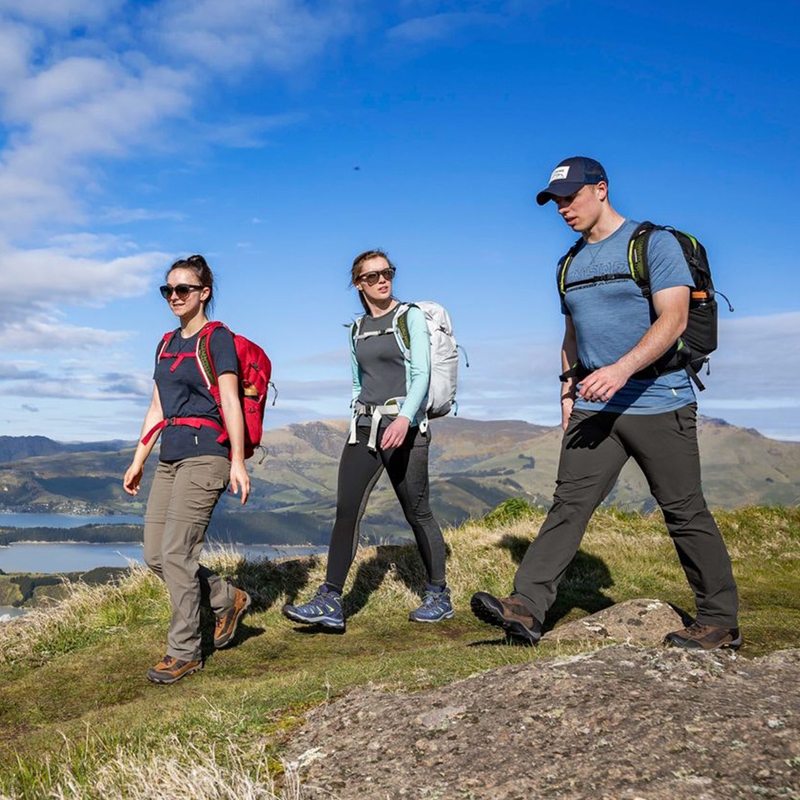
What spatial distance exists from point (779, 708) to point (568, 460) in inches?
109

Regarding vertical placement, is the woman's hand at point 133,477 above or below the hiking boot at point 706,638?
above

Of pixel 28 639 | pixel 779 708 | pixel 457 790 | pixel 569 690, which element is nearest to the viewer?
pixel 457 790

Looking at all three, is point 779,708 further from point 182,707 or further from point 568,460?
point 182,707

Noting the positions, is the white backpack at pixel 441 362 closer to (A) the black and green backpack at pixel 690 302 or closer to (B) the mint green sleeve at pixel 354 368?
(B) the mint green sleeve at pixel 354 368

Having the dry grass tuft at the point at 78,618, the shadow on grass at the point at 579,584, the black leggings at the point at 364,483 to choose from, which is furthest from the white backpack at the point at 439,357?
the dry grass tuft at the point at 78,618

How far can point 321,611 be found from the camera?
7102 mm

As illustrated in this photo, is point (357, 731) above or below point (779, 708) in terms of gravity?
below

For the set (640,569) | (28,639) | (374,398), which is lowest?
(28,639)

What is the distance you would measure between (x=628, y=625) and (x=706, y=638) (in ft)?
3.26

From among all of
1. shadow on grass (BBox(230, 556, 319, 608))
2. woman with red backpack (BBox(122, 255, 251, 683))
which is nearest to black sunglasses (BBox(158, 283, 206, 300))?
woman with red backpack (BBox(122, 255, 251, 683))

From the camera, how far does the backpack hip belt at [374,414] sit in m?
6.90

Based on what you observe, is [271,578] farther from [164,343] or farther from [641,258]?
[641,258]

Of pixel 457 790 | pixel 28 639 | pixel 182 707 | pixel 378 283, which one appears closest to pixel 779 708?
pixel 457 790

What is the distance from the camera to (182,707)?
4.82 metres
